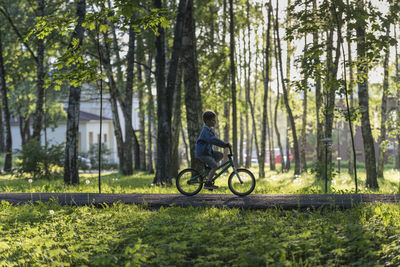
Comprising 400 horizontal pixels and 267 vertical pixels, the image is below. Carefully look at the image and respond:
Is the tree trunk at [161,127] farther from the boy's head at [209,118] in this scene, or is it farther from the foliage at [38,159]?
the foliage at [38,159]

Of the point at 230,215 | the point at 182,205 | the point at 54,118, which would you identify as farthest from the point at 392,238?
the point at 54,118

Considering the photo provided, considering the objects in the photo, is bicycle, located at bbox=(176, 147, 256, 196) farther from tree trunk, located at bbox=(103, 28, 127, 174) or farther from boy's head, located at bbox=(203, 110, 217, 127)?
tree trunk, located at bbox=(103, 28, 127, 174)

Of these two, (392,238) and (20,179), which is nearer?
(392,238)

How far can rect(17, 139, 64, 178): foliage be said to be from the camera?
18.0 m

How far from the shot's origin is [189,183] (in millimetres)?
9453

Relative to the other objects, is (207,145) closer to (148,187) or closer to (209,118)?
(209,118)

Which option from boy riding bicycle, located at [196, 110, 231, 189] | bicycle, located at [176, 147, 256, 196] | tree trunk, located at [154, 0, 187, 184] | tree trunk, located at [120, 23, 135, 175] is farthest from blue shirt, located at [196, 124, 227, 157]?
tree trunk, located at [120, 23, 135, 175]

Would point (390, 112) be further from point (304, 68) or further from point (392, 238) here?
point (392, 238)

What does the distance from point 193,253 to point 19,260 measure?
7.12ft

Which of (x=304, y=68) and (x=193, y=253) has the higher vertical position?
(x=304, y=68)

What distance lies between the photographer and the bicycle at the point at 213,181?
9.12 m

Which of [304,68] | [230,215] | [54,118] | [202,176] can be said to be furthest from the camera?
[54,118]

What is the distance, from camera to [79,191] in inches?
436

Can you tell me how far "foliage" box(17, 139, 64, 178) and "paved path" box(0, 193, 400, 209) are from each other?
842 cm
